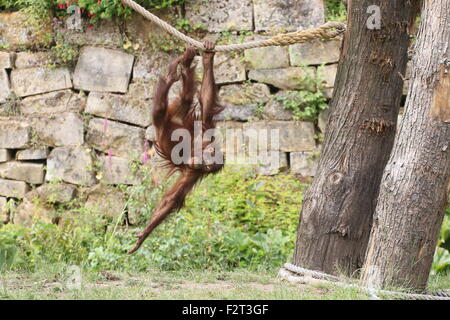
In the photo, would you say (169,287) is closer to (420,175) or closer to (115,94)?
(420,175)

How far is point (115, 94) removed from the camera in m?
5.99

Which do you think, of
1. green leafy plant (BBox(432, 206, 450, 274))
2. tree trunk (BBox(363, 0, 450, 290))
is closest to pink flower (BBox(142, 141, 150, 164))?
green leafy plant (BBox(432, 206, 450, 274))

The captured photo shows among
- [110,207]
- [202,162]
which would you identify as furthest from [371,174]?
[110,207]

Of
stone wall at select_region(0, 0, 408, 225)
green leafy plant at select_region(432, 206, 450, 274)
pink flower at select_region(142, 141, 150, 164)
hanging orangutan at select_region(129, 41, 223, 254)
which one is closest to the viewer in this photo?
hanging orangutan at select_region(129, 41, 223, 254)

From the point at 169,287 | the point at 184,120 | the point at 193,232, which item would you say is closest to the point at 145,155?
the point at 193,232

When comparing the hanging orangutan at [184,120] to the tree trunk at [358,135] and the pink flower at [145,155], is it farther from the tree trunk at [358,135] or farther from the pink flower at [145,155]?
the pink flower at [145,155]

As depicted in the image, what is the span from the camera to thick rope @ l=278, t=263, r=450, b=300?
312 centimetres

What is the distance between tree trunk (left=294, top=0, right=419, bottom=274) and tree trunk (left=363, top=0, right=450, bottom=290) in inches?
13.8

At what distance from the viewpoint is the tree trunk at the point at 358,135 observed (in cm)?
364

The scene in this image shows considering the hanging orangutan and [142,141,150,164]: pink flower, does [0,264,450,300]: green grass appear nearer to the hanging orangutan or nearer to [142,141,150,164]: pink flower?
the hanging orangutan

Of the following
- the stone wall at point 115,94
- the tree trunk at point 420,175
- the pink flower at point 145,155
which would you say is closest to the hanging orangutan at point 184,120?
the tree trunk at point 420,175

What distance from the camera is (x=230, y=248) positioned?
4.89 metres

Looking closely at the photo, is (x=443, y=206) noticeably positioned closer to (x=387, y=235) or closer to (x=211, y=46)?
(x=387, y=235)
